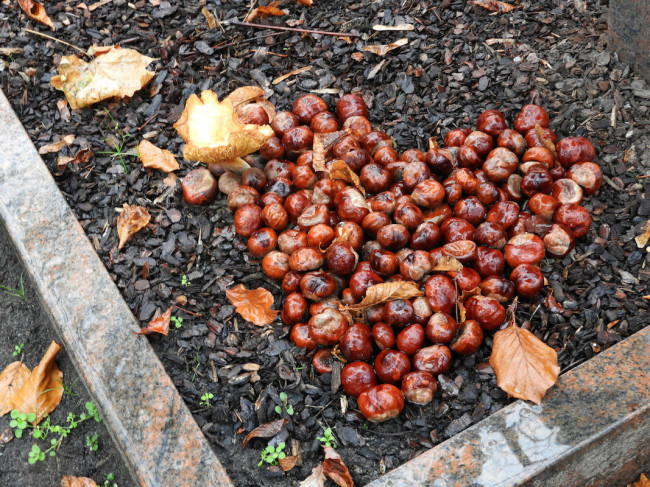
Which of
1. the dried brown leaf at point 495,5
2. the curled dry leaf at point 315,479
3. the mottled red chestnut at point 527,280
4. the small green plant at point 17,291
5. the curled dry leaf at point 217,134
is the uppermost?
the dried brown leaf at point 495,5

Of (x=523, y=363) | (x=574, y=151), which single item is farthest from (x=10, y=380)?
(x=574, y=151)

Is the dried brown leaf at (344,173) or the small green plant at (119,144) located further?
the small green plant at (119,144)

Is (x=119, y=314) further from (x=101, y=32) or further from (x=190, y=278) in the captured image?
(x=101, y=32)

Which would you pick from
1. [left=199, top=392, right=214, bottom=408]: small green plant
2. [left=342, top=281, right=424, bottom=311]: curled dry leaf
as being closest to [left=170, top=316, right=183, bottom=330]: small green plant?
[left=199, top=392, right=214, bottom=408]: small green plant

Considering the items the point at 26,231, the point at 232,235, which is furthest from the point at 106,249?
the point at 232,235

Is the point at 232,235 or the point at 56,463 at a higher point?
the point at 232,235

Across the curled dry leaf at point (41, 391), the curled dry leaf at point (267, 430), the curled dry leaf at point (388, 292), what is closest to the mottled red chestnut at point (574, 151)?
the curled dry leaf at point (388, 292)

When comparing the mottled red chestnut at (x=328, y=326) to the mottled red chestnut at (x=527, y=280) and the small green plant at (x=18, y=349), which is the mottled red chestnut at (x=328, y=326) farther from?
the small green plant at (x=18, y=349)

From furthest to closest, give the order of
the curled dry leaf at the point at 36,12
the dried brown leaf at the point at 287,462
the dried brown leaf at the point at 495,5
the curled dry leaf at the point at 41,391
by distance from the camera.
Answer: the curled dry leaf at the point at 36,12
the dried brown leaf at the point at 495,5
the curled dry leaf at the point at 41,391
the dried brown leaf at the point at 287,462
